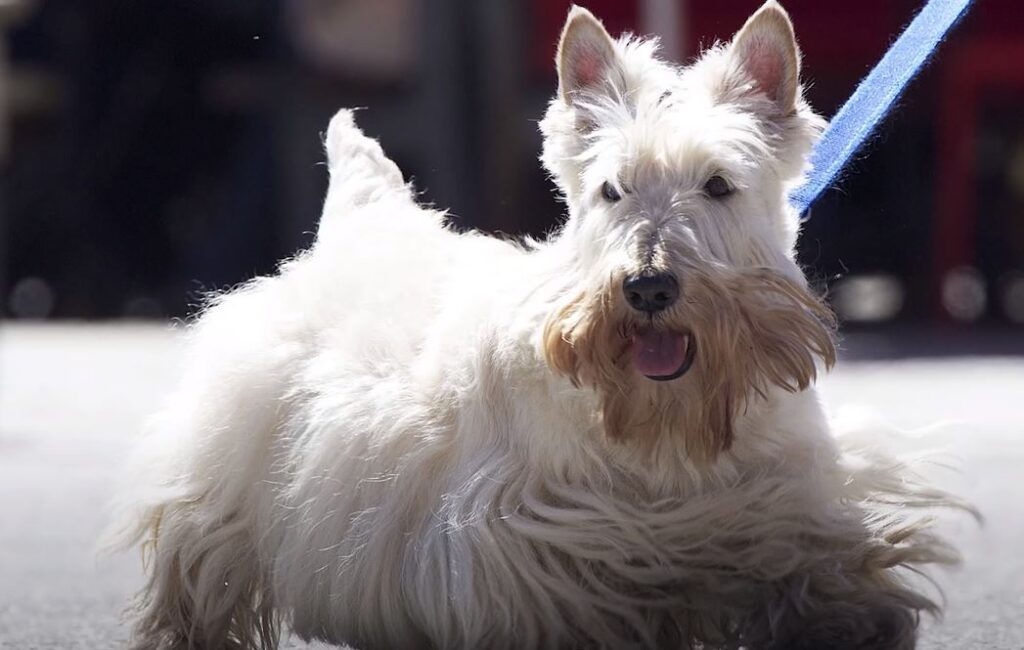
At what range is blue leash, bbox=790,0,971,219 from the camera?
4.54 m

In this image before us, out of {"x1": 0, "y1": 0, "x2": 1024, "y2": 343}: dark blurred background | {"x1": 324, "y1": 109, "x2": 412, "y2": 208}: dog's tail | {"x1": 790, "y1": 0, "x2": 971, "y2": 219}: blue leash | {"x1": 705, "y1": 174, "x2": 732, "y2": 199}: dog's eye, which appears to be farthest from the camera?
{"x1": 0, "y1": 0, "x2": 1024, "y2": 343}: dark blurred background

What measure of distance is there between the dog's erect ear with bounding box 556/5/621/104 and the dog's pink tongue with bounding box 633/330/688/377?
0.76m

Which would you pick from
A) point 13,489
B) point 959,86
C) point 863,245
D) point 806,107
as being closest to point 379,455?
point 806,107

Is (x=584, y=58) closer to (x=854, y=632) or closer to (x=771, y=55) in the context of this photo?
(x=771, y=55)

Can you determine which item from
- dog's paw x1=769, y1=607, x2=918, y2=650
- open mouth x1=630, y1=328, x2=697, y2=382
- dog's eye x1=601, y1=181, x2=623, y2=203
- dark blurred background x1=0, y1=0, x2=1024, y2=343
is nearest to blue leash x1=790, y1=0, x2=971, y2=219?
dog's eye x1=601, y1=181, x2=623, y2=203

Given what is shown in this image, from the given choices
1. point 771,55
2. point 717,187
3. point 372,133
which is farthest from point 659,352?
point 372,133

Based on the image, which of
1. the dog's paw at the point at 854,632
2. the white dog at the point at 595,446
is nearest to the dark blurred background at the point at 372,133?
the white dog at the point at 595,446

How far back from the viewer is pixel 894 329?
1773 centimetres

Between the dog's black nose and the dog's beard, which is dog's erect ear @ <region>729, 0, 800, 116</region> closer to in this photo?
the dog's beard

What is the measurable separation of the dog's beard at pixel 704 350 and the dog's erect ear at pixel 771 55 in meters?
0.55

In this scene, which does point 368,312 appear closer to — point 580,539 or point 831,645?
point 580,539

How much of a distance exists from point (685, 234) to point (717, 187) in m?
0.21

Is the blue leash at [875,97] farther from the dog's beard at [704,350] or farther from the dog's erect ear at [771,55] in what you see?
the dog's beard at [704,350]

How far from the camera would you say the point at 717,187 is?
3998mm
